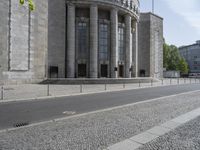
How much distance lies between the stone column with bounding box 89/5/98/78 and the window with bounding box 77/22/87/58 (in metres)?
2.90

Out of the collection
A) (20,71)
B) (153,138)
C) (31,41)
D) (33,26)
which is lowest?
(153,138)

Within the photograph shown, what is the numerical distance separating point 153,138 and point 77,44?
38.1 metres

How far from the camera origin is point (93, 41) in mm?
40156

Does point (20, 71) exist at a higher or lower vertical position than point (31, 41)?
lower

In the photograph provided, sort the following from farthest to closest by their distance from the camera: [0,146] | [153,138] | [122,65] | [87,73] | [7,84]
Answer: [122,65]
[87,73]
[7,84]
[153,138]
[0,146]

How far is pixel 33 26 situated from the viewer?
1186 inches

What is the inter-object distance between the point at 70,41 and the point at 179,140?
3594cm

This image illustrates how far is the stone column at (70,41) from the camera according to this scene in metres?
39.5

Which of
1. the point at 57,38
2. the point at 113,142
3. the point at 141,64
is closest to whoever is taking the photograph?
the point at 113,142

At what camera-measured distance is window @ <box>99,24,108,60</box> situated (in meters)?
43.6

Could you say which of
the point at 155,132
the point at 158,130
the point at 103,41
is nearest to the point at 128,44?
the point at 103,41

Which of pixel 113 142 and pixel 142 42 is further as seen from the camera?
pixel 142 42

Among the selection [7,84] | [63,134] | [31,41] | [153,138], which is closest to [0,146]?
[63,134]

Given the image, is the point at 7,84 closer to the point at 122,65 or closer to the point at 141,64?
the point at 122,65
